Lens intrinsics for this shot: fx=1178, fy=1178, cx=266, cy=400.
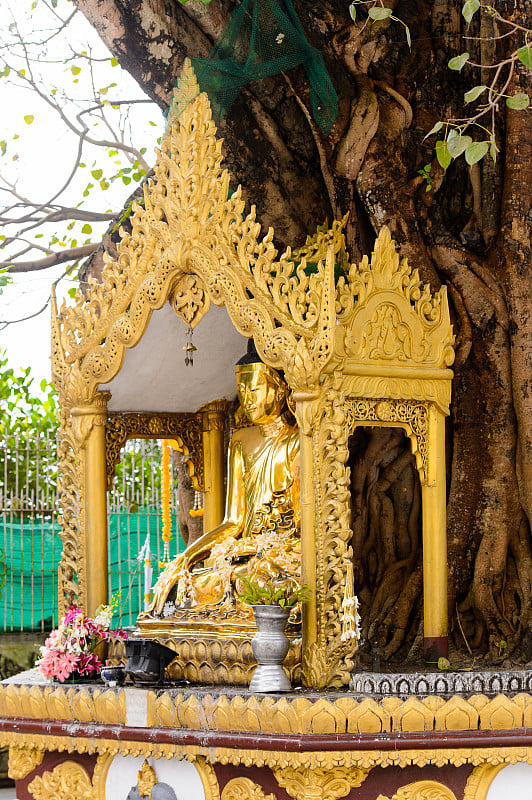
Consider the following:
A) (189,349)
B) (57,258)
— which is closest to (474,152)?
(189,349)

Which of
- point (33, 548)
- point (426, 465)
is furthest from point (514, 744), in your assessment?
point (33, 548)

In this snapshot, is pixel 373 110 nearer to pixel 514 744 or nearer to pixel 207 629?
pixel 207 629

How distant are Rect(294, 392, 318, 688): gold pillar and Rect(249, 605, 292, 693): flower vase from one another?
7.7 inches

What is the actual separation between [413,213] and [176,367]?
1844 mm

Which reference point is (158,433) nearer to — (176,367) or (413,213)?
(176,367)

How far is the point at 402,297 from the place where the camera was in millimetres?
6551

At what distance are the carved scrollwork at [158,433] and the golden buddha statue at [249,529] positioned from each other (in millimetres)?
643

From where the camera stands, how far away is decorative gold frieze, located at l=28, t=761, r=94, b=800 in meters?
6.31

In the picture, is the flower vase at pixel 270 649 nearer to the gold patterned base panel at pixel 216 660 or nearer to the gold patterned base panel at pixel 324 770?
the gold patterned base panel at pixel 216 660

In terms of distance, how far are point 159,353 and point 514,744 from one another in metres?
3.48

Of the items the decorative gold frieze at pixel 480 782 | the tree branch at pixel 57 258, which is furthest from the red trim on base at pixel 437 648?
the tree branch at pixel 57 258

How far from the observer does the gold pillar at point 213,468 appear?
843cm

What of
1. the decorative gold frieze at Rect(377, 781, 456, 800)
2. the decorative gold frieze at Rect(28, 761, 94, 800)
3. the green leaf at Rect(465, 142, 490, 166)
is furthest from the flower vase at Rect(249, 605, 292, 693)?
the green leaf at Rect(465, 142, 490, 166)

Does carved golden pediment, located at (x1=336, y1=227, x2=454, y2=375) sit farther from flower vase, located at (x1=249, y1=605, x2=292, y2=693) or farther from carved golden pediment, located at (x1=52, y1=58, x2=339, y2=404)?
flower vase, located at (x1=249, y1=605, x2=292, y2=693)
